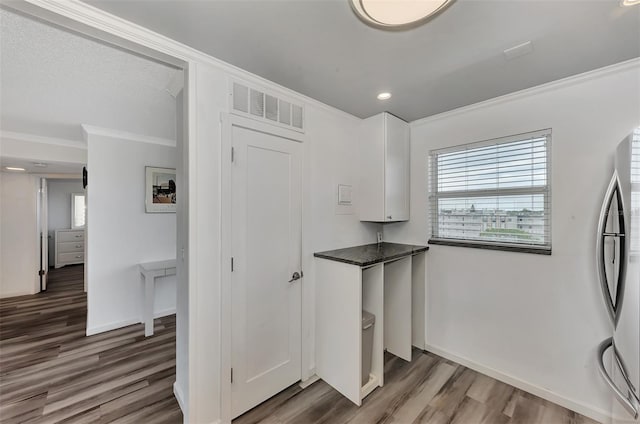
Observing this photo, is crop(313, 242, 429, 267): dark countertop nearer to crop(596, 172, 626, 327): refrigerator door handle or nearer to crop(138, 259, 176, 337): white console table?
crop(596, 172, 626, 327): refrigerator door handle

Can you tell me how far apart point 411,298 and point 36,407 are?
10.5ft

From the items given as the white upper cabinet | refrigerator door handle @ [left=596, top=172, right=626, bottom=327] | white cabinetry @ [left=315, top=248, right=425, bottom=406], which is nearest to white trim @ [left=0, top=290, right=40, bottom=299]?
white cabinetry @ [left=315, top=248, right=425, bottom=406]

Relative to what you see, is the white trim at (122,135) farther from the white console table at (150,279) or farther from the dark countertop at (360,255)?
the dark countertop at (360,255)

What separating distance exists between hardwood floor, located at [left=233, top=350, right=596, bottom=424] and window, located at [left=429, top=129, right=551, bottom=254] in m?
1.17

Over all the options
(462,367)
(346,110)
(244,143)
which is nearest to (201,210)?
(244,143)

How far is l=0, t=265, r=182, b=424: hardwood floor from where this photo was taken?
71.9 inches

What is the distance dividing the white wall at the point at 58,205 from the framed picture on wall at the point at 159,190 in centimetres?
513

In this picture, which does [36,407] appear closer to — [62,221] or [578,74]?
[578,74]

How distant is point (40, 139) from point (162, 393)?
380 centimetres

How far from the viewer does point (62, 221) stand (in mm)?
6898

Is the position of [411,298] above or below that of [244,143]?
below

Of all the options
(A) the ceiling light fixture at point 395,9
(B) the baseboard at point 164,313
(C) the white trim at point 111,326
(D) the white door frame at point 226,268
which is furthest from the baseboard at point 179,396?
(A) the ceiling light fixture at point 395,9

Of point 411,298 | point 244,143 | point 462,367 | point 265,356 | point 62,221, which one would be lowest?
point 462,367

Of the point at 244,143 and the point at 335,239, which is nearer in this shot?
the point at 244,143
